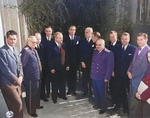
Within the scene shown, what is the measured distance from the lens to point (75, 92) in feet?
13.6

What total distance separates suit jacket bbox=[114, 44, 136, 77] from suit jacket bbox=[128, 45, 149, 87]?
0.39 ft

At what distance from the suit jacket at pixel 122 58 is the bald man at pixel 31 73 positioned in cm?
148

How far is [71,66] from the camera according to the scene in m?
3.89

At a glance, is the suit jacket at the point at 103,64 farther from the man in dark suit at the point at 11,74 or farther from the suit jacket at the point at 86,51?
the man in dark suit at the point at 11,74

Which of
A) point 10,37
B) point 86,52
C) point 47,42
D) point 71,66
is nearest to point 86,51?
point 86,52

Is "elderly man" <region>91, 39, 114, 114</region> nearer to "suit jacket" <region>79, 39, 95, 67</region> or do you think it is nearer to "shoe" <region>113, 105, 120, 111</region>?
"shoe" <region>113, 105, 120, 111</region>

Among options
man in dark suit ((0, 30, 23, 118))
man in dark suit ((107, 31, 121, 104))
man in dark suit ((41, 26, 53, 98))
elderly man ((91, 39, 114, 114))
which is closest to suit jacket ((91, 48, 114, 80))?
elderly man ((91, 39, 114, 114))

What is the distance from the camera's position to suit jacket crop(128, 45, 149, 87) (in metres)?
2.58

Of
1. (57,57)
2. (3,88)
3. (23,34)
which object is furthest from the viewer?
(23,34)

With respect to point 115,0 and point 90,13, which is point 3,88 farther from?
point 115,0

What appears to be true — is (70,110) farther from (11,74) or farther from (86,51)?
(11,74)

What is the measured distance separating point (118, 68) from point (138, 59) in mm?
480

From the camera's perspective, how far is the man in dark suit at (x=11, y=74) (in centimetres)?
245

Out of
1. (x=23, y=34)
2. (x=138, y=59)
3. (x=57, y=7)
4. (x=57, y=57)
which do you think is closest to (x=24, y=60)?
(x=57, y=57)
